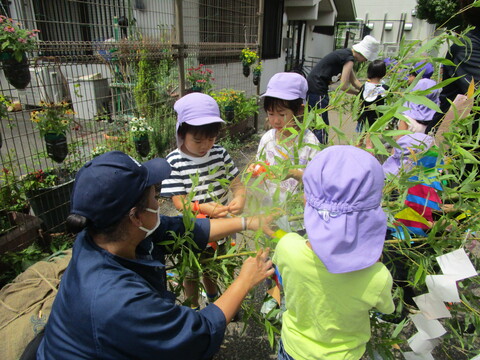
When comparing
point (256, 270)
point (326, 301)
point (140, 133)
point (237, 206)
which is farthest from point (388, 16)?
point (326, 301)

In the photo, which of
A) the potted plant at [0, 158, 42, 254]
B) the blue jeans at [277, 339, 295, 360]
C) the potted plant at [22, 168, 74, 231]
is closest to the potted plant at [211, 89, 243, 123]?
the potted plant at [22, 168, 74, 231]

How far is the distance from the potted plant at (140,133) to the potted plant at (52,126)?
2.89 feet

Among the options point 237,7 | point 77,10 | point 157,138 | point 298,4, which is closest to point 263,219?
point 157,138

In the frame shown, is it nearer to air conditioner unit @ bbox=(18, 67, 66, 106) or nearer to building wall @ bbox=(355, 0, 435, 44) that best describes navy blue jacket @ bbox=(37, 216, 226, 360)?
air conditioner unit @ bbox=(18, 67, 66, 106)

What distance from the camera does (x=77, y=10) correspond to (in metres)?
4.46

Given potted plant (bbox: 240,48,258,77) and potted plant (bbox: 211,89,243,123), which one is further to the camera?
potted plant (bbox: 240,48,258,77)

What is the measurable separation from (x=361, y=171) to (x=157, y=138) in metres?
3.94

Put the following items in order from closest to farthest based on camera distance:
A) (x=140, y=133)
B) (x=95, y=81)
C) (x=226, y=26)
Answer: (x=140, y=133), (x=95, y=81), (x=226, y=26)

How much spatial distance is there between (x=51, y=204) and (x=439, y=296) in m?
3.37

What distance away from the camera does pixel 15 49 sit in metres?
2.63

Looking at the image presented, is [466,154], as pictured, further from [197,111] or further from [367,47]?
[367,47]

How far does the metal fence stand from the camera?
3.16 metres

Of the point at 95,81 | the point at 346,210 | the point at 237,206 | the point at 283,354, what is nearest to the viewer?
the point at 346,210

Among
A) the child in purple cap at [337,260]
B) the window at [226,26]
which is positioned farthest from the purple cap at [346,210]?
the window at [226,26]
